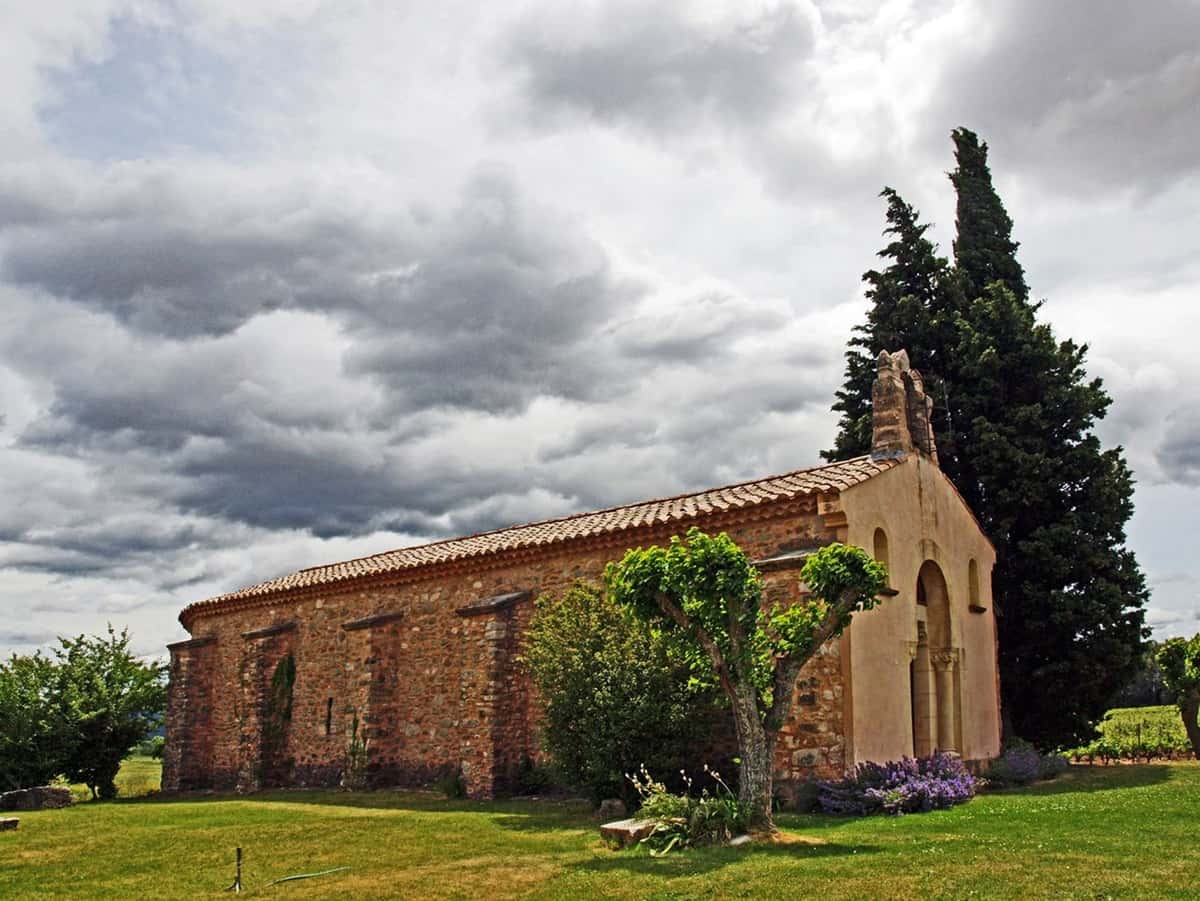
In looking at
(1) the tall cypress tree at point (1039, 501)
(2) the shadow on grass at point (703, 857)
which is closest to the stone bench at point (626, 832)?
(2) the shadow on grass at point (703, 857)

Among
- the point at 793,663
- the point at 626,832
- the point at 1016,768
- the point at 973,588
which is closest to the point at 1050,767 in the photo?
the point at 1016,768

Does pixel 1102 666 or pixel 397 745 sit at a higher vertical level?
pixel 1102 666

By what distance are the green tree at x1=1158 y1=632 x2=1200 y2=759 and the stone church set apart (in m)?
5.14

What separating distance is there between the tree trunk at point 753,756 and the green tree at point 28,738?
22.9 m

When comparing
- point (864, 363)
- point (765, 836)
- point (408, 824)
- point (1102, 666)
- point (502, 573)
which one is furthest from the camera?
point (864, 363)

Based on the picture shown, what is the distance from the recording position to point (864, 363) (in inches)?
1121

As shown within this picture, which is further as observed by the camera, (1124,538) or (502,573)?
(1124,538)

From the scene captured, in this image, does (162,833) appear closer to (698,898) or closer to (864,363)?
(698,898)

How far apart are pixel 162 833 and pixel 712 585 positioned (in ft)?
34.3

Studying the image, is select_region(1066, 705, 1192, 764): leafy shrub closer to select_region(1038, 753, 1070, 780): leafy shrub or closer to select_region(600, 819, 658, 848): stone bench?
select_region(1038, 753, 1070, 780): leafy shrub

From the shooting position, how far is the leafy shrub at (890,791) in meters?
14.7

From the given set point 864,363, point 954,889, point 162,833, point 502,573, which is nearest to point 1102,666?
point 864,363

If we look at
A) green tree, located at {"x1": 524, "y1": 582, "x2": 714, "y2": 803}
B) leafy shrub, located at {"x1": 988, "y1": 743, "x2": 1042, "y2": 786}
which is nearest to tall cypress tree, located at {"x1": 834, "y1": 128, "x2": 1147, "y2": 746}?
leafy shrub, located at {"x1": 988, "y1": 743, "x2": 1042, "y2": 786}

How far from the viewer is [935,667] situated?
20.5 metres
